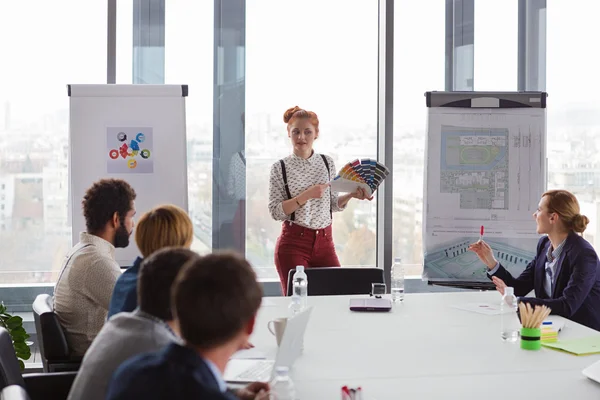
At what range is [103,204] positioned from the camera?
11.0 ft

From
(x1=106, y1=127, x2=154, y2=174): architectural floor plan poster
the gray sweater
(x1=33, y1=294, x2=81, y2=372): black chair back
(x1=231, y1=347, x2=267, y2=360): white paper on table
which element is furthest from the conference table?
(x1=106, y1=127, x2=154, y2=174): architectural floor plan poster

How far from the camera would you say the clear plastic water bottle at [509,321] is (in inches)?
116

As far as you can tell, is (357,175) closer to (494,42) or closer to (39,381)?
(494,42)

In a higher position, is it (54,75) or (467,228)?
(54,75)

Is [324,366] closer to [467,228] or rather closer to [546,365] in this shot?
[546,365]

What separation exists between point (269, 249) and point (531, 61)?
259cm

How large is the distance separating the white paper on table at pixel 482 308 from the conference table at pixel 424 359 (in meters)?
0.05

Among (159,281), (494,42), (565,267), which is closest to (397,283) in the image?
(565,267)

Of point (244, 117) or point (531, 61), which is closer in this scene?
point (244, 117)

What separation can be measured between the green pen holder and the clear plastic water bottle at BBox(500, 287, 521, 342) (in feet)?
0.45

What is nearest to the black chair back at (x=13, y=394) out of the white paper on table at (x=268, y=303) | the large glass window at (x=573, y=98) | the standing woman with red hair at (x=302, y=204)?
the white paper on table at (x=268, y=303)

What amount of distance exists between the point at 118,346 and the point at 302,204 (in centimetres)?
287

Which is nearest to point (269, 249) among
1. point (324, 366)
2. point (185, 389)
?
point (324, 366)

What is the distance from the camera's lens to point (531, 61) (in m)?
5.88
